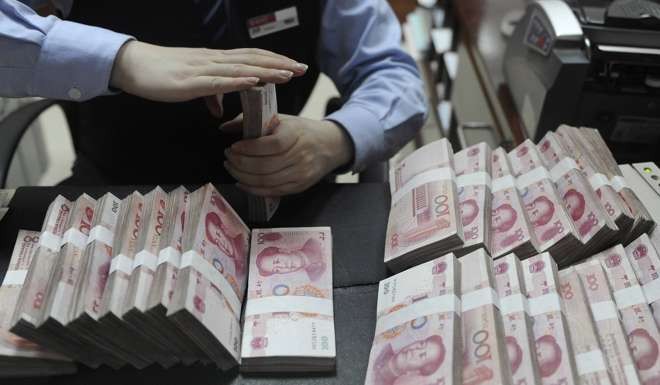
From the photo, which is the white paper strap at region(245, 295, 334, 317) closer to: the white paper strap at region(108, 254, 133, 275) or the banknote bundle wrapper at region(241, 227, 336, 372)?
the banknote bundle wrapper at region(241, 227, 336, 372)

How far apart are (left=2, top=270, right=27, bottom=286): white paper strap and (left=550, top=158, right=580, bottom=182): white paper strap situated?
76 cm

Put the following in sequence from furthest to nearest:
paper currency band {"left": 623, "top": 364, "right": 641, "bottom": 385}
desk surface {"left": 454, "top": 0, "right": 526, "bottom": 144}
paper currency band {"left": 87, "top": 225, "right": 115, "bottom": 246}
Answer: desk surface {"left": 454, "top": 0, "right": 526, "bottom": 144} < paper currency band {"left": 87, "top": 225, "right": 115, "bottom": 246} < paper currency band {"left": 623, "top": 364, "right": 641, "bottom": 385}

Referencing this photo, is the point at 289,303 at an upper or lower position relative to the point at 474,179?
lower

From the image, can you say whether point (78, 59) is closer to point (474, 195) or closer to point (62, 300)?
point (62, 300)

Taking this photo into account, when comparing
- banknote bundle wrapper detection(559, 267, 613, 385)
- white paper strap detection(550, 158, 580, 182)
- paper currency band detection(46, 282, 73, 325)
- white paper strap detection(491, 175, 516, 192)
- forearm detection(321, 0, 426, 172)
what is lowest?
banknote bundle wrapper detection(559, 267, 613, 385)

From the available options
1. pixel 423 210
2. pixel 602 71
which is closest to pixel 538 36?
pixel 602 71

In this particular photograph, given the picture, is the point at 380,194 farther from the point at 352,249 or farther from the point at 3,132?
the point at 3,132

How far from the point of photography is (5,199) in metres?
0.97

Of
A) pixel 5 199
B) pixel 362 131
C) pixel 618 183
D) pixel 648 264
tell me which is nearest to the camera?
pixel 648 264

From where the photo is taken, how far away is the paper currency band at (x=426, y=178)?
912 mm

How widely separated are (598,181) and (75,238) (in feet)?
2.38

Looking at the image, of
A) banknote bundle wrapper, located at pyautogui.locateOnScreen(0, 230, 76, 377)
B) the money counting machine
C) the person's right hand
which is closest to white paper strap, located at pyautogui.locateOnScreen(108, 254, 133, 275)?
banknote bundle wrapper, located at pyautogui.locateOnScreen(0, 230, 76, 377)

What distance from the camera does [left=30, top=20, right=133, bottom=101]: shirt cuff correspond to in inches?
33.7

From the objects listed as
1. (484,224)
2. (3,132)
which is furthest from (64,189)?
(484,224)
